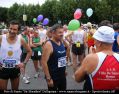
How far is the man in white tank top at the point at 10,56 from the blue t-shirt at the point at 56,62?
1.89 feet

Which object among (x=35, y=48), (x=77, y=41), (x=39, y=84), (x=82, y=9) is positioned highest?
(x=82, y=9)

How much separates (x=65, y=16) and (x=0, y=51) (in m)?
57.9

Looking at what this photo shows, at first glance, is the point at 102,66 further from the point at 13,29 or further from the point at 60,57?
the point at 13,29

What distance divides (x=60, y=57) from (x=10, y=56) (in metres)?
0.91

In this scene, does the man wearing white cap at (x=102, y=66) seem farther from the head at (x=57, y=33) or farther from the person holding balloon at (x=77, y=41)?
the person holding balloon at (x=77, y=41)

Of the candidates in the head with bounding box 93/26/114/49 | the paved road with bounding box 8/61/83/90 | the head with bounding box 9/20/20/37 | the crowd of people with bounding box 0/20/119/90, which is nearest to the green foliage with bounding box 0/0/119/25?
the crowd of people with bounding box 0/20/119/90

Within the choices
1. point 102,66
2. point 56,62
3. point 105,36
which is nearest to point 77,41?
point 56,62

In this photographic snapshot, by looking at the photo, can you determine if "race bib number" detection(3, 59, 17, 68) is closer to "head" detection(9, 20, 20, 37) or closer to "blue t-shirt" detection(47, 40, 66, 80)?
"head" detection(9, 20, 20, 37)

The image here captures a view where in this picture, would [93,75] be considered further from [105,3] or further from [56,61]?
[105,3]

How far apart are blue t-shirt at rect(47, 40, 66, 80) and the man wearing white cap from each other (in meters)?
1.86

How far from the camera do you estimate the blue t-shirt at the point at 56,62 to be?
5402 millimetres

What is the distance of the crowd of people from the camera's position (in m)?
3.44

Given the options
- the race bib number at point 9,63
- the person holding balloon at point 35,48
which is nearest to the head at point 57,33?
the race bib number at point 9,63

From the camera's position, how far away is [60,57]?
5.46 metres
